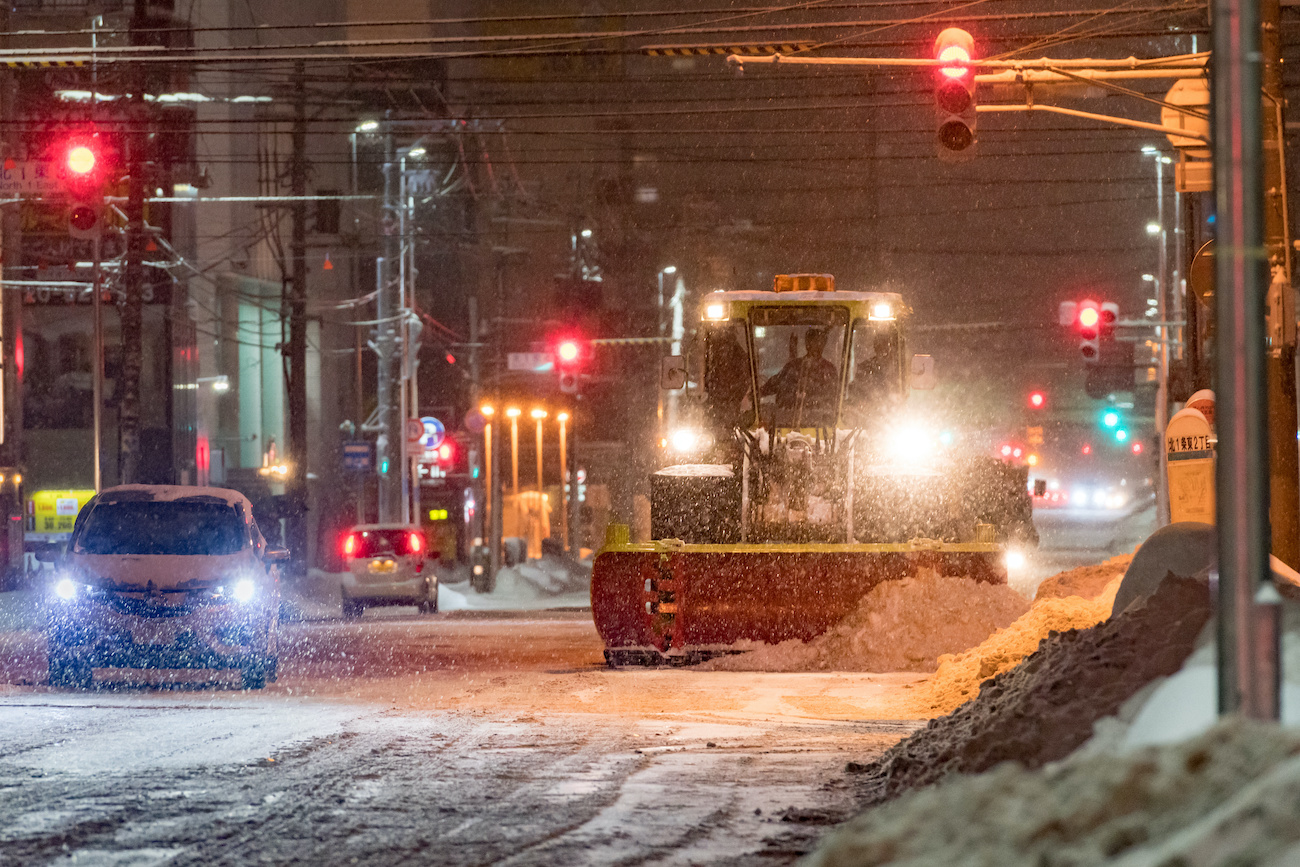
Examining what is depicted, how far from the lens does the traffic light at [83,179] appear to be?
21578mm

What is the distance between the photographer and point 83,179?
883 inches

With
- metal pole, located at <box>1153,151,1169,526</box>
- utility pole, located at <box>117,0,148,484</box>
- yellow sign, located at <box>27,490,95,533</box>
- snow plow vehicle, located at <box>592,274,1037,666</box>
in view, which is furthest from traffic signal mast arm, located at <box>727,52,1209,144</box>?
yellow sign, located at <box>27,490,95,533</box>

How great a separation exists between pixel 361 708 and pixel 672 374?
5382 mm

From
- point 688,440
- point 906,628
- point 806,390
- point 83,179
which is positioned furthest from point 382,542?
point 906,628

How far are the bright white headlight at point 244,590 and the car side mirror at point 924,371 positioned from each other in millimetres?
7465

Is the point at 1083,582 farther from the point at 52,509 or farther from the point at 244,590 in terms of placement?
the point at 52,509

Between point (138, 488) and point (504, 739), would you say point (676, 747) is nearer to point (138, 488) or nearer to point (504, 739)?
point (504, 739)

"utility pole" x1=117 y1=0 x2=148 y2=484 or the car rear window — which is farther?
"utility pole" x1=117 y1=0 x2=148 y2=484

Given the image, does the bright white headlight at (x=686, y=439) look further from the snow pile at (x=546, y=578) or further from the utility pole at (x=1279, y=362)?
the snow pile at (x=546, y=578)

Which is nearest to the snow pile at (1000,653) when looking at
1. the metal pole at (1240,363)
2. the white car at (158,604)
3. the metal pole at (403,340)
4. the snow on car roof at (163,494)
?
the white car at (158,604)

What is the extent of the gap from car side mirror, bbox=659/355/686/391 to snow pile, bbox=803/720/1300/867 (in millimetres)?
Answer: 10964

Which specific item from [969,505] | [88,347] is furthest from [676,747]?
[88,347]

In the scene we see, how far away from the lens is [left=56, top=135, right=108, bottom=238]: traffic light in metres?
21.6

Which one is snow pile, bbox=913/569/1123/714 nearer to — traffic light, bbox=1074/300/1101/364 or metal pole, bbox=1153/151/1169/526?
metal pole, bbox=1153/151/1169/526
